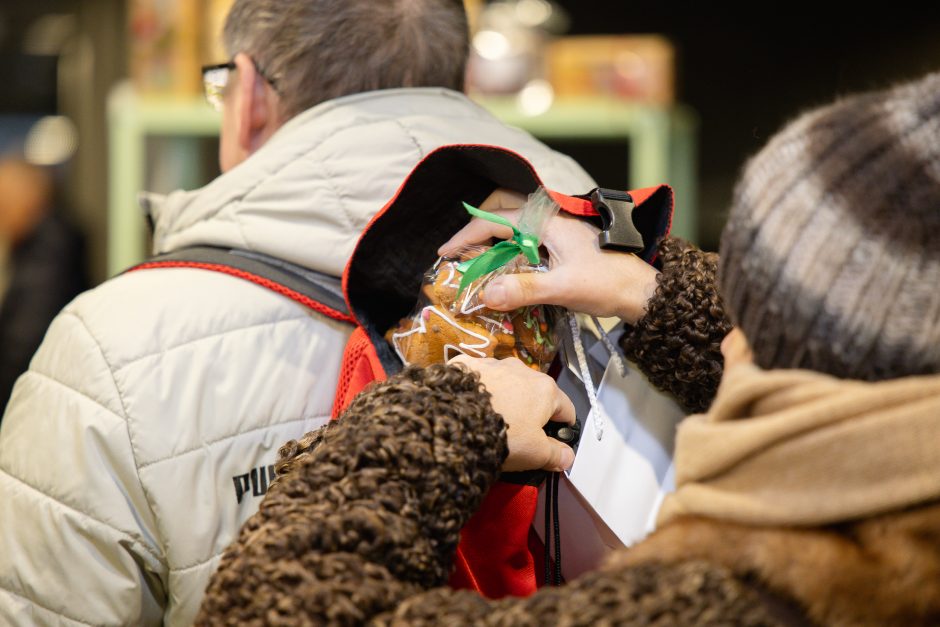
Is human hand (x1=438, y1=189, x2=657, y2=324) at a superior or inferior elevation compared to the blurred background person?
superior

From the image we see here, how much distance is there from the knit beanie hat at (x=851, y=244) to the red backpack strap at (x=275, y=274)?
533 millimetres

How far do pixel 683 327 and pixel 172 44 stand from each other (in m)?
2.09

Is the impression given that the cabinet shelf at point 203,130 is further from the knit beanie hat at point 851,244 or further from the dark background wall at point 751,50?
the knit beanie hat at point 851,244

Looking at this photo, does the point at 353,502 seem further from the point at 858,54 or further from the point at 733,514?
the point at 858,54

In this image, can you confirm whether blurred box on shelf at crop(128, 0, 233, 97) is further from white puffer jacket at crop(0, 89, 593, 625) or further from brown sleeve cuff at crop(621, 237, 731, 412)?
brown sleeve cuff at crop(621, 237, 731, 412)

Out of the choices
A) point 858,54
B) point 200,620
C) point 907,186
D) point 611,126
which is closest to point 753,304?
point 907,186

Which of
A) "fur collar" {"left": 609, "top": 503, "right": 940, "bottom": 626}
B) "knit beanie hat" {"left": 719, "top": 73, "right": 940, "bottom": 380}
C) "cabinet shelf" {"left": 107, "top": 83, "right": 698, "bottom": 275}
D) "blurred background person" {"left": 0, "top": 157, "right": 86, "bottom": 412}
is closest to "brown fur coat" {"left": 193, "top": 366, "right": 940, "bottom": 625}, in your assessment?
"fur collar" {"left": 609, "top": 503, "right": 940, "bottom": 626}

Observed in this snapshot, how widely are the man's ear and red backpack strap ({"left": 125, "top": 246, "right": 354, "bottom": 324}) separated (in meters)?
0.20

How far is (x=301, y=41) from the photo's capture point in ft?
3.89

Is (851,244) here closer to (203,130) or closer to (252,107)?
(252,107)

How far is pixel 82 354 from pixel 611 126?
2045 millimetres

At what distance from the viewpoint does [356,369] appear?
984mm

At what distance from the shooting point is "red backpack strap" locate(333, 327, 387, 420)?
975 mm

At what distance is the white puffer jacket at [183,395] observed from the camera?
1029mm
